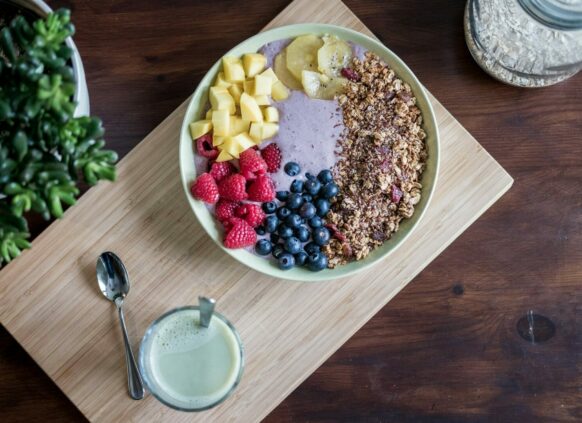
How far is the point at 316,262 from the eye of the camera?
1402 millimetres

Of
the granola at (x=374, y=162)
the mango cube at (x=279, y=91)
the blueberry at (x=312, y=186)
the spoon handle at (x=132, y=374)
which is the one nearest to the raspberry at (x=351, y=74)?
the granola at (x=374, y=162)

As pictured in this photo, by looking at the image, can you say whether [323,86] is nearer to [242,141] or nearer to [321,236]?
[242,141]

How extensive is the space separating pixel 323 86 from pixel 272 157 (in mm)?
190

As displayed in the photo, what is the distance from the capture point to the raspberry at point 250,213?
1403mm

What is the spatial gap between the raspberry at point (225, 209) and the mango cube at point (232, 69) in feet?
0.82

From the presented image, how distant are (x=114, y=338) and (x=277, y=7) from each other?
80 centimetres

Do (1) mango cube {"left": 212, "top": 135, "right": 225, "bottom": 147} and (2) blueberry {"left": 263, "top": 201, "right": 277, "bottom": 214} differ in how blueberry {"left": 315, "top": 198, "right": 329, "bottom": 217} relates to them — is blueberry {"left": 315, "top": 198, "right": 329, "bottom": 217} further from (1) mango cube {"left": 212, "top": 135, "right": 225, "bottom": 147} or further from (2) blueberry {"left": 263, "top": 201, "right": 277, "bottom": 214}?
(1) mango cube {"left": 212, "top": 135, "right": 225, "bottom": 147}

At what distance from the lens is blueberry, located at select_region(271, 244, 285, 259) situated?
1.42 metres

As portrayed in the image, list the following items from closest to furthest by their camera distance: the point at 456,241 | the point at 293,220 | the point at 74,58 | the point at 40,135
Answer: the point at 40,135 → the point at 74,58 → the point at 293,220 → the point at 456,241

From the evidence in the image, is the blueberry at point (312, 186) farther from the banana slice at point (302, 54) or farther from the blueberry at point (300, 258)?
the banana slice at point (302, 54)

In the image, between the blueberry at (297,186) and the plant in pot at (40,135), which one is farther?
the blueberry at (297,186)

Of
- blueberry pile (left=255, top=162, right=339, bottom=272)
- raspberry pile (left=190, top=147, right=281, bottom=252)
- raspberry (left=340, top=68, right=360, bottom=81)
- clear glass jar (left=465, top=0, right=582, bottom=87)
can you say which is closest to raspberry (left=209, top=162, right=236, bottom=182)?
raspberry pile (left=190, top=147, right=281, bottom=252)

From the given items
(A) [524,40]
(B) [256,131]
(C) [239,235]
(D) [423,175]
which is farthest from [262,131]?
(A) [524,40]

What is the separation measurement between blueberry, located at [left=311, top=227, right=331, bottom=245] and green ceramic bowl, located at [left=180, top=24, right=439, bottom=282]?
0.20 ft
